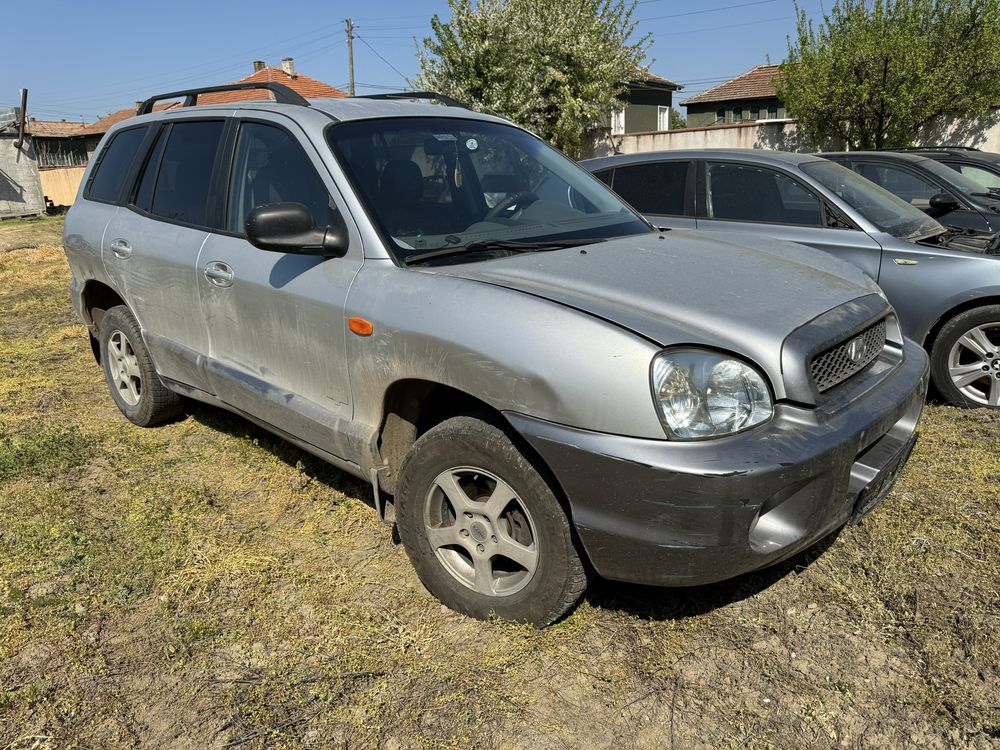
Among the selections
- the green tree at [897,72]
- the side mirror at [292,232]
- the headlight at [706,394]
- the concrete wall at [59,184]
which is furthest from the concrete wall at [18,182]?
the headlight at [706,394]

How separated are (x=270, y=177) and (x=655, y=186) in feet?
11.6

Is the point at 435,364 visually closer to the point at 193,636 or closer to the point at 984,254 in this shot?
the point at 193,636

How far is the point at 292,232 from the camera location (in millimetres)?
2881

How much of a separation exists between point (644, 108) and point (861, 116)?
72.4ft

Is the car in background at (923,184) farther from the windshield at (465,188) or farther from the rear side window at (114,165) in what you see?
the rear side window at (114,165)

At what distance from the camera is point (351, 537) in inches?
136

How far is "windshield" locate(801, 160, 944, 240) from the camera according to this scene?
5.13m

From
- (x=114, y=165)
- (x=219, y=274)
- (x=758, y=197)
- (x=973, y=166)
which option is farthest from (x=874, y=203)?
(x=114, y=165)

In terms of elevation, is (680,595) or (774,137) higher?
(774,137)

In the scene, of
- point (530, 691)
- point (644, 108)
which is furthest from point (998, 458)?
point (644, 108)

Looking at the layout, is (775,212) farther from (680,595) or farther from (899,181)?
(680,595)

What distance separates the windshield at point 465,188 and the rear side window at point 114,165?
6.35 ft

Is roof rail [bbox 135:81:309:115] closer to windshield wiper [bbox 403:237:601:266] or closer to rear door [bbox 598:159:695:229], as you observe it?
windshield wiper [bbox 403:237:601:266]

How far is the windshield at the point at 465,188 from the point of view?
303 cm
